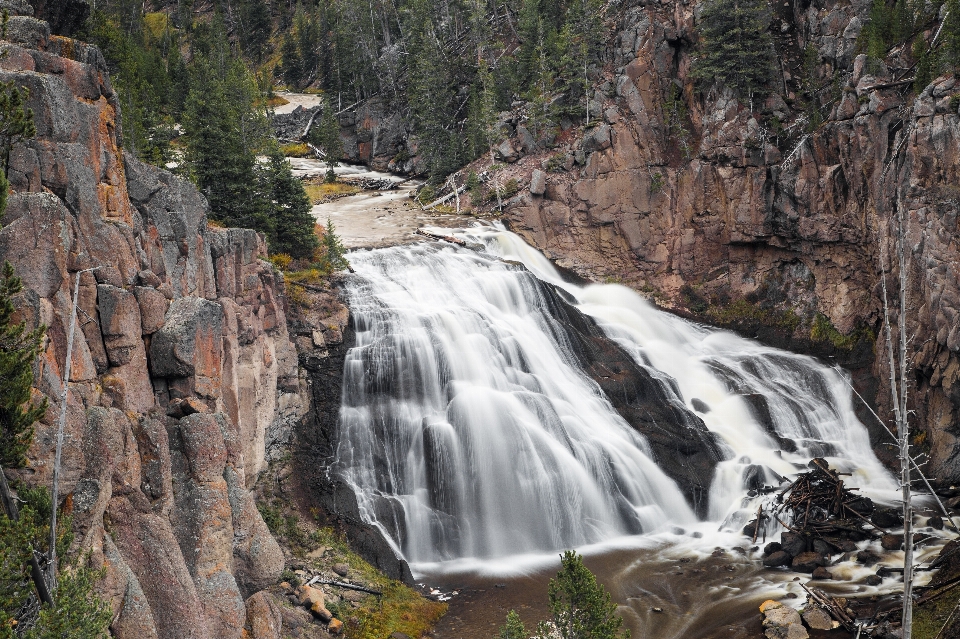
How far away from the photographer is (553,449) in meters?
28.6

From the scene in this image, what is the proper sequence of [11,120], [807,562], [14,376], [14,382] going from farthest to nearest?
1. [807,562]
2. [11,120]
3. [14,376]
4. [14,382]

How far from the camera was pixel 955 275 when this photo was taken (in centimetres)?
2973

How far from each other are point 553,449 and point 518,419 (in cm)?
183

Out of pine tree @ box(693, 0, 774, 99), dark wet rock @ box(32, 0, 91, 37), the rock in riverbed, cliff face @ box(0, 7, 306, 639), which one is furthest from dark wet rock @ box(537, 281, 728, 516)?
dark wet rock @ box(32, 0, 91, 37)

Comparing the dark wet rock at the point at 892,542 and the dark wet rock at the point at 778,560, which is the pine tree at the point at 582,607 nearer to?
the dark wet rock at the point at 778,560

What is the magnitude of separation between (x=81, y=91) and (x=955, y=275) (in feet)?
103

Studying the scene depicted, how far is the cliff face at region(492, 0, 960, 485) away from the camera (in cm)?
3092

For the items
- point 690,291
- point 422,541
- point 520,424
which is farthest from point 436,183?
point 422,541

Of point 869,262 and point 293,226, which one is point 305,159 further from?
point 869,262

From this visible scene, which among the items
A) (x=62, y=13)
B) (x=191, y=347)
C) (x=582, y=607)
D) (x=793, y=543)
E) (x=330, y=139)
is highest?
(x=330, y=139)

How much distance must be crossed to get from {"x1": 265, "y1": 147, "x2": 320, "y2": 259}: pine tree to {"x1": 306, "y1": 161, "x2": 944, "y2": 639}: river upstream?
2870mm

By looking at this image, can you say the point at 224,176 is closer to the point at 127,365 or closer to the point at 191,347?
the point at 191,347

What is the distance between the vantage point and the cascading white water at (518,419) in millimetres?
26891

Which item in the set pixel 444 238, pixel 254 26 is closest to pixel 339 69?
pixel 254 26
